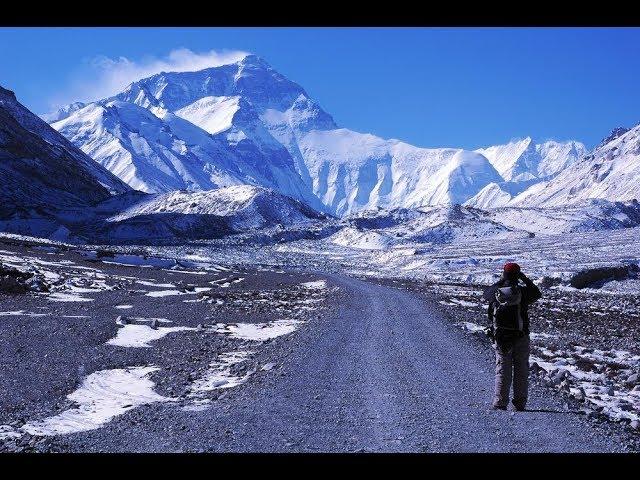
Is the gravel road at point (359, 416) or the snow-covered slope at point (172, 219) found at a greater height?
the snow-covered slope at point (172, 219)

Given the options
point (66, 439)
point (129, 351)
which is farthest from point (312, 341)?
point (66, 439)

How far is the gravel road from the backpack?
63.7 inches

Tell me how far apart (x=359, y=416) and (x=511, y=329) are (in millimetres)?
3257

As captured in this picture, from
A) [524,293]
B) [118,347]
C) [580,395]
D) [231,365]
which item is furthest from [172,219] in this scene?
[524,293]

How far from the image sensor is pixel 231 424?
10109 mm

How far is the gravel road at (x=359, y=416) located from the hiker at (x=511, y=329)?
1.57 feet

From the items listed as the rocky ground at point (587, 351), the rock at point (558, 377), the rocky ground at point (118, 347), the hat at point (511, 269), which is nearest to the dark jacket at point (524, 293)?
the hat at point (511, 269)

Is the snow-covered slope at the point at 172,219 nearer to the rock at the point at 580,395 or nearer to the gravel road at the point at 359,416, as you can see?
the gravel road at the point at 359,416

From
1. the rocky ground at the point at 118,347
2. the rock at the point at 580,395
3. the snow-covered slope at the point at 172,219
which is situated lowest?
the rocky ground at the point at 118,347

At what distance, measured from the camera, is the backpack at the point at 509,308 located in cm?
1082

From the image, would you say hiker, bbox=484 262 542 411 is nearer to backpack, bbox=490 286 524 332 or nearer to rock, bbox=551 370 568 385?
backpack, bbox=490 286 524 332

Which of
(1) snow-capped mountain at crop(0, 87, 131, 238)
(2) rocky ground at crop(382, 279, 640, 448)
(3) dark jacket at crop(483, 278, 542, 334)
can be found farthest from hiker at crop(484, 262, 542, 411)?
(1) snow-capped mountain at crop(0, 87, 131, 238)

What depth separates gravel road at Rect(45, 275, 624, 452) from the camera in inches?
354
